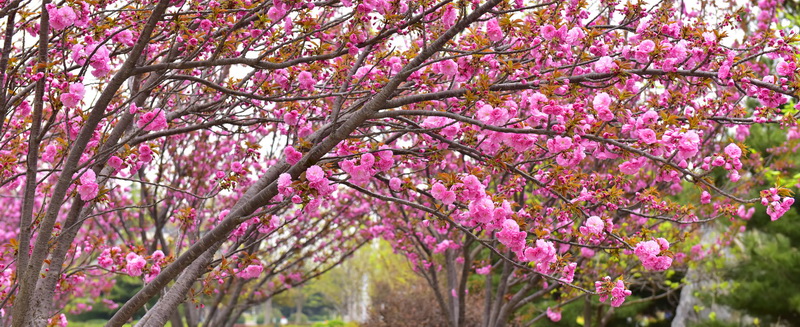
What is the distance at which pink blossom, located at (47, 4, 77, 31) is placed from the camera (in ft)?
9.48

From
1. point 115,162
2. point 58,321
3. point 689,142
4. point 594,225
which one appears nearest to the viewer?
point 689,142

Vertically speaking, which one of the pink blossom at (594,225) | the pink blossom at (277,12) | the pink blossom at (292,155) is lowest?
the pink blossom at (594,225)

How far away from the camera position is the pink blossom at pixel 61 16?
2.89 m

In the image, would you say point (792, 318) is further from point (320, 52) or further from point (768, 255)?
point (320, 52)

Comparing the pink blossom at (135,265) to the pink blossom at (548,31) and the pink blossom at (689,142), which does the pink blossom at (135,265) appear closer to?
the pink blossom at (548,31)

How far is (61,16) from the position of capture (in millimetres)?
2912

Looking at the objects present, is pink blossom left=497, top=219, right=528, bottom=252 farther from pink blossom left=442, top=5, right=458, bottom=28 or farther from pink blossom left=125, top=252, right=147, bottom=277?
pink blossom left=125, top=252, right=147, bottom=277

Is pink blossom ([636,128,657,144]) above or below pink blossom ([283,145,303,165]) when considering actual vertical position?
below

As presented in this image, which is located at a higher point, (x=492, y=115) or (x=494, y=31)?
(x=494, y=31)

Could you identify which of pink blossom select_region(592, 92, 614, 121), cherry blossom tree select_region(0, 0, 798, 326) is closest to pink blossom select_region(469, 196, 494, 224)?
cherry blossom tree select_region(0, 0, 798, 326)

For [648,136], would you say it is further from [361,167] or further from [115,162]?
[115,162]

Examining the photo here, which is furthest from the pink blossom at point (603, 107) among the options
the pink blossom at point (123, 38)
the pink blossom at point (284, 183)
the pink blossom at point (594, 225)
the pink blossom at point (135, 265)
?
the pink blossom at point (135, 265)

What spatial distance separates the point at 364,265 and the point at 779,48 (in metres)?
30.6

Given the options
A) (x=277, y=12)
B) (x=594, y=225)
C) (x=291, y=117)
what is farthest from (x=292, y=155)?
(x=594, y=225)
